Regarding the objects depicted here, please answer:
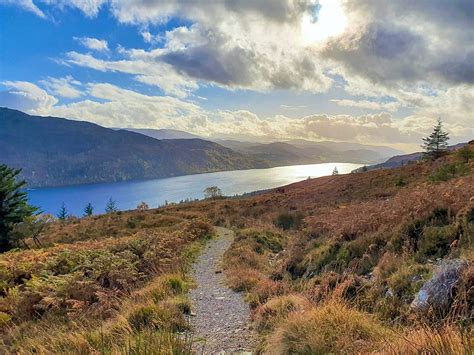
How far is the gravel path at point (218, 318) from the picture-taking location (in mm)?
5523

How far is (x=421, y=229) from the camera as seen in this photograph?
812cm

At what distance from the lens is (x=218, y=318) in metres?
7.09

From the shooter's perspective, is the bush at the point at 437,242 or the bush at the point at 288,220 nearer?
the bush at the point at 437,242

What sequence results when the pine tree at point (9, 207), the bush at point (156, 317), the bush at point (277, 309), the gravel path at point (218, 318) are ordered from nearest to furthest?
1. the gravel path at point (218, 318)
2. the bush at point (277, 309)
3. the bush at point (156, 317)
4. the pine tree at point (9, 207)

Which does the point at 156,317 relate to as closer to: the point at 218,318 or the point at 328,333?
the point at 218,318

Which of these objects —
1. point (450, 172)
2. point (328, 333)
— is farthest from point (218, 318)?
point (450, 172)

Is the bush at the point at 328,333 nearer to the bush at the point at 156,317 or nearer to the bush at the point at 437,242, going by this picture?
the bush at the point at 156,317

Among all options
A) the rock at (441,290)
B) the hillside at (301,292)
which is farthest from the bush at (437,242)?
the rock at (441,290)

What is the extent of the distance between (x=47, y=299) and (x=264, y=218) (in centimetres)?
1882

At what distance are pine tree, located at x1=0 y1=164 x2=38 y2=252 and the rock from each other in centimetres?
2576

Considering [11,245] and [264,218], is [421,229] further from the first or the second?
[11,245]

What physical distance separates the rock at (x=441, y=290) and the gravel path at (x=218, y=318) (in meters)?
2.55

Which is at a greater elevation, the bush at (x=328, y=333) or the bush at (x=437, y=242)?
the bush at (x=437, y=242)

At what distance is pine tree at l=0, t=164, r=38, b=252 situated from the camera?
23531mm
